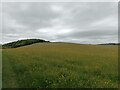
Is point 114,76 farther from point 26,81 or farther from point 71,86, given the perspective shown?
point 26,81

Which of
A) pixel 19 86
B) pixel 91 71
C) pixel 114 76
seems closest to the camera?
pixel 19 86

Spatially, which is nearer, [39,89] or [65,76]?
[39,89]

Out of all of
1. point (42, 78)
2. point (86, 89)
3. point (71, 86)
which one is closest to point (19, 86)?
point (42, 78)

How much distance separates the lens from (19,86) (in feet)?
31.6

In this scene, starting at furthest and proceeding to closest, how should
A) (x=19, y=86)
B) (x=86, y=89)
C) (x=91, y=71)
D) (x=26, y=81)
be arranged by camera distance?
(x=91, y=71)
(x=26, y=81)
(x=19, y=86)
(x=86, y=89)

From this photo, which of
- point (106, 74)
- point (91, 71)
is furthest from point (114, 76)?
point (91, 71)

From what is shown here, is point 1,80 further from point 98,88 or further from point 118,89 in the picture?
point 118,89

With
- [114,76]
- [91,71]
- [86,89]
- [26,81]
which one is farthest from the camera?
[91,71]

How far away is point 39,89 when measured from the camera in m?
9.04

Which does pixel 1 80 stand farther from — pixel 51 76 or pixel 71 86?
pixel 71 86

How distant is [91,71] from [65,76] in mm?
3514

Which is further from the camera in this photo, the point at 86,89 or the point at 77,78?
the point at 77,78

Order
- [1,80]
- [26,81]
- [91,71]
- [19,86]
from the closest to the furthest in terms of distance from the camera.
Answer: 1. [19,86]
2. [26,81]
3. [1,80]
4. [91,71]

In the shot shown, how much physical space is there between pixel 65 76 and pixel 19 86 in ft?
8.97
